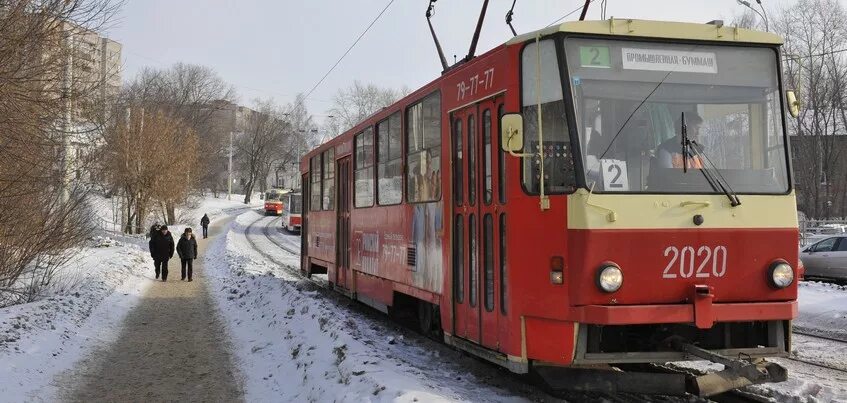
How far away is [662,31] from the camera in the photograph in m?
5.62

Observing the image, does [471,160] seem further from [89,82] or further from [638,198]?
[89,82]

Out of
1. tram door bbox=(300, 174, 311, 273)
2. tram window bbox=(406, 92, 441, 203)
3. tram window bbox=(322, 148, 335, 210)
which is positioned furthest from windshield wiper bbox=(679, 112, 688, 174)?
tram door bbox=(300, 174, 311, 273)

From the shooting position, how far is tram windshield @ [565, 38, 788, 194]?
538cm

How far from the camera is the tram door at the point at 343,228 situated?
11.7 metres

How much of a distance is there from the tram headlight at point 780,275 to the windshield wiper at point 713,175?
608 millimetres

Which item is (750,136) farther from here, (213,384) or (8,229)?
(8,229)

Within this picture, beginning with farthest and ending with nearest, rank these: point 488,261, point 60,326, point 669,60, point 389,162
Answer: point 60,326 → point 389,162 → point 488,261 → point 669,60

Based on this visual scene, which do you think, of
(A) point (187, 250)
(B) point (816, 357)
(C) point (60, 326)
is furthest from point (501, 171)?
(A) point (187, 250)

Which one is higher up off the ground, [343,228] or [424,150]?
[424,150]

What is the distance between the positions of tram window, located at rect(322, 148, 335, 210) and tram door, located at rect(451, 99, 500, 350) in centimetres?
603

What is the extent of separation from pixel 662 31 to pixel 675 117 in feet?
2.41

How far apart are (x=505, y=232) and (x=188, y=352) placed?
18.1 feet

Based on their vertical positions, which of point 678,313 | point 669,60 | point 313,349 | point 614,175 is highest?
point 669,60

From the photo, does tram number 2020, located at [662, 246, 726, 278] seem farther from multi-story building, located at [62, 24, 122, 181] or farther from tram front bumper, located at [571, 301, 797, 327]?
multi-story building, located at [62, 24, 122, 181]
